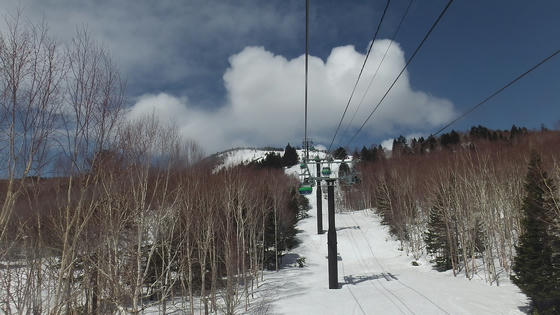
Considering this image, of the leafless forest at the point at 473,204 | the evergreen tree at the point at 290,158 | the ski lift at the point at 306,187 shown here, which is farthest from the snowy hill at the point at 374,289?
the evergreen tree at the point at 290,158

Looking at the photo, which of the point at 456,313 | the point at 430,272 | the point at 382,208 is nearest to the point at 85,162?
the point at 456,313

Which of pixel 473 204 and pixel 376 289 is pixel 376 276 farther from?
pixel 473 204

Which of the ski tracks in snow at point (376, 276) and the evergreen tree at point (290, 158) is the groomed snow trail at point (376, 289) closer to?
the ski tracks in snow at point (376, 276)

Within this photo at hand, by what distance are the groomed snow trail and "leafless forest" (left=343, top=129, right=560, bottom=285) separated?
2052 mm

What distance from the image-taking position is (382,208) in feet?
124

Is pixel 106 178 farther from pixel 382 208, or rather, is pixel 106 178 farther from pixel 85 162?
pixel 382 208

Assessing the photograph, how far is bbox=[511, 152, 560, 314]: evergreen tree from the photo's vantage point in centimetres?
1290

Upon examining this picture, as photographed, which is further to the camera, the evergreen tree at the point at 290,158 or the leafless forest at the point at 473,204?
the evergreen tree at the point at 290,158

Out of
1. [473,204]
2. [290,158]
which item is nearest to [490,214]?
[473,204]

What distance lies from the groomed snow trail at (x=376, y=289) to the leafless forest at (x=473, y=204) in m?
2.05

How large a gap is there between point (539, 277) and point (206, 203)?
51.3 ft

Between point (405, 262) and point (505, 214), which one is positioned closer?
point (505, 214)

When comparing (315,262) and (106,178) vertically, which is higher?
(106,178)

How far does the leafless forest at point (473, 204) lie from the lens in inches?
796
